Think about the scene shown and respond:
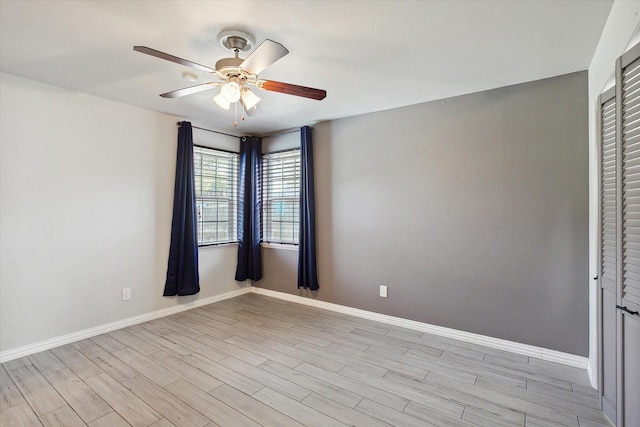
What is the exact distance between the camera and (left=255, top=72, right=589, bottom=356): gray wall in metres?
2.64

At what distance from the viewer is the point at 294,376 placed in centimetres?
246

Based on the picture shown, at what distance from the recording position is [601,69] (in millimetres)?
2072

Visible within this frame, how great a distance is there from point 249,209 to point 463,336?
10.9 feet

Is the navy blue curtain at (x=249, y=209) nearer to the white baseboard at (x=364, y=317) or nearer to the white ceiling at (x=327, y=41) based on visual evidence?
the white baseboard at (x=364, y=317)

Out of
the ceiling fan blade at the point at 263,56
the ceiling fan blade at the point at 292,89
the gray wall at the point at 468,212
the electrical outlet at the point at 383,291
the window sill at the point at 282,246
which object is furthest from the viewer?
the window sill at the point at 282,246

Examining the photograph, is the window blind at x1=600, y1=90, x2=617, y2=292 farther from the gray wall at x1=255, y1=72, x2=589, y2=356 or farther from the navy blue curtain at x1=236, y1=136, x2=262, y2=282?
the navy blue curtain at x1=236, y1=136, x2=262, y2=282

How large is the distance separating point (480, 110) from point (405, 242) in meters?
1.56

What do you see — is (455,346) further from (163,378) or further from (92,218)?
(92,218)

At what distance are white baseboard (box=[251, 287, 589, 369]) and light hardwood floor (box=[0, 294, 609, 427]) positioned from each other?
0.09 meters

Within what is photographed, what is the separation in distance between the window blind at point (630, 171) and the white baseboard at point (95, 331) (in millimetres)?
4248

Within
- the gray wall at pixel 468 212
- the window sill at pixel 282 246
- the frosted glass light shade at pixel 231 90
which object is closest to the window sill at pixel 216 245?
the window sill at pixel 282 246

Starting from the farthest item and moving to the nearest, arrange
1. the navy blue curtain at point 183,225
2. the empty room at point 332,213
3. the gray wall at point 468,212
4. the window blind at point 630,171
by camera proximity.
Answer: the navy blue curtain at point 183,225 < the gray wall at point 468,212 < the empty room at point 332,213 < the window blind at point 630,171

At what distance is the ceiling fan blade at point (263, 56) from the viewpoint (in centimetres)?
172

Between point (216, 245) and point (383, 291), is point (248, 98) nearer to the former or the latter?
point (383, 291)
